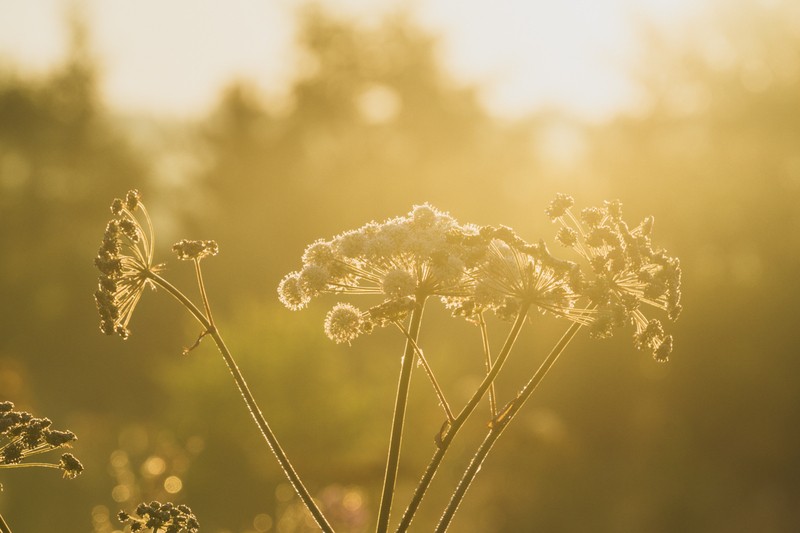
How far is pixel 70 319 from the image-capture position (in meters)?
38.3

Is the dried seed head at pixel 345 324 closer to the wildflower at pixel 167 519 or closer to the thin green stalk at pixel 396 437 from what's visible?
the thin green stalk at pixel 396 437

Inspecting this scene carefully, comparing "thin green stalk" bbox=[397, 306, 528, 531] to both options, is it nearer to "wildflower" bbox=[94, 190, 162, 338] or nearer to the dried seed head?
the dried seed head

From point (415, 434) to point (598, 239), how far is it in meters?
20.4

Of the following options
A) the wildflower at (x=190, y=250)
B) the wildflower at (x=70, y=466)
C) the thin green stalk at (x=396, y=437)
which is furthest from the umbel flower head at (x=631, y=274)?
the wildflower at (x=70, y=466)

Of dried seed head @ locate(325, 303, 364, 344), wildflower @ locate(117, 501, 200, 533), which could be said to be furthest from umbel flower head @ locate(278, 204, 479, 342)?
wildflower @ locate(117, 501, 200, 533)

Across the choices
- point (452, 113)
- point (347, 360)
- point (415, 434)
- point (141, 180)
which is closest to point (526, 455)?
point (415, 434)

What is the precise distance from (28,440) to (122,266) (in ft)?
2.31

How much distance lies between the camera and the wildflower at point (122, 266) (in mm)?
3473

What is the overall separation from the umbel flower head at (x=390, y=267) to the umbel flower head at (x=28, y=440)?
1023 millimetres

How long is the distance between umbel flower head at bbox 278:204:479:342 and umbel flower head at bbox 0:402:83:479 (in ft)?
3.35

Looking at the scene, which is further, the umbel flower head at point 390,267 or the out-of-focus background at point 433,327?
the out-of-focus background at point 433,327

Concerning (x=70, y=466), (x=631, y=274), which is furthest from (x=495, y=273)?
(x=70, y=466)

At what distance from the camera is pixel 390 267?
142 inches

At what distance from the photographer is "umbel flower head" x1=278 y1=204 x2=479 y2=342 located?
3.41 m
